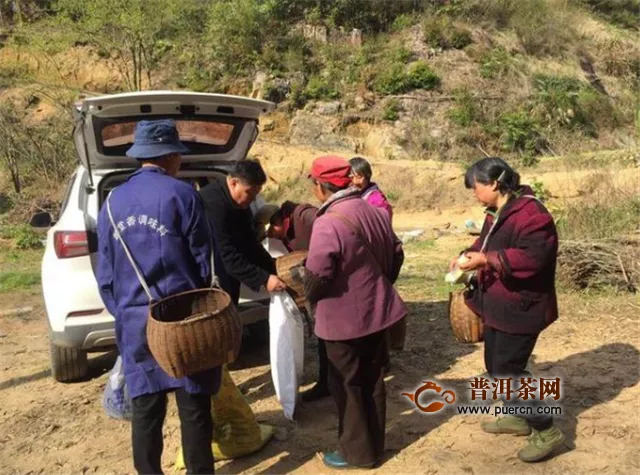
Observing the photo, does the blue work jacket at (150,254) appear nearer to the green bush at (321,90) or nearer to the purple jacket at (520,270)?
the purple jacket at (520,270)

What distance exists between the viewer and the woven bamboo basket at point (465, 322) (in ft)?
10.7

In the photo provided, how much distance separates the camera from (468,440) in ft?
→ 10.7

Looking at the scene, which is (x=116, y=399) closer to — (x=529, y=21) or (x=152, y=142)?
(x=152, y=142)

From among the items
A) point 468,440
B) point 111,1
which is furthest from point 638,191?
point 111,1

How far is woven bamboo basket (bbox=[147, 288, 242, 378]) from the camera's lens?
7.70ft

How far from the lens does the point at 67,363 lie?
405cm

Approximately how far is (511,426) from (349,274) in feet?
4.33

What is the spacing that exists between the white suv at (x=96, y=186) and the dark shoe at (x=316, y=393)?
630mm

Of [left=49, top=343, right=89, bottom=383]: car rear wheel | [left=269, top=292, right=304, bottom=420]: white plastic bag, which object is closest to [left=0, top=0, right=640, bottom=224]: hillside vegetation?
[left=49, top=343, right=89, bottom=383]: car rear wheel

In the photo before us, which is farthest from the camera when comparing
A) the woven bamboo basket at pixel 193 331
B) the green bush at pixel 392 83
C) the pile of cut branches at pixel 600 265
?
the green bush at pixel 392 83

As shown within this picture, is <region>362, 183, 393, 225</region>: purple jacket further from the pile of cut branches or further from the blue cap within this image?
the pile of cut branches

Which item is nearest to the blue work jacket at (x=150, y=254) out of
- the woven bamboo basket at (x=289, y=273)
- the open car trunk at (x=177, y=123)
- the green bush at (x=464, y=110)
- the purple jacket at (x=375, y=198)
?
the woven bamboo basket at (x=289, y=273)

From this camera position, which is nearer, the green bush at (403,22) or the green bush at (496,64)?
the green bush at (496,64)

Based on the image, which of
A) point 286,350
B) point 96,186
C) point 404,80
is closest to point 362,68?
point 404,80
